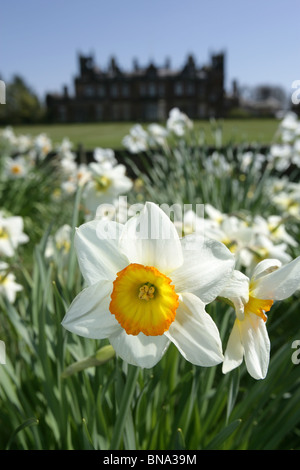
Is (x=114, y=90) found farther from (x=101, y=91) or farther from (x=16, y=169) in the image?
(x=16, y=169)

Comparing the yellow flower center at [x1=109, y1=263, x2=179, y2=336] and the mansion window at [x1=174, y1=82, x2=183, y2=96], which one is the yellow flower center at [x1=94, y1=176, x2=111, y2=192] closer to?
the yellow flower center at [x1=109, y1=263, x2=179, y2=336]

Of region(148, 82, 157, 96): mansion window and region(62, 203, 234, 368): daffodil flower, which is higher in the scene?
region(148, 82, 157, 96): mansion window

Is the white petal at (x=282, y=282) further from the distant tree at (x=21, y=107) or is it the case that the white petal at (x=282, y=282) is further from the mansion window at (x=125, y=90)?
the mansion window at (x=125, y=90)

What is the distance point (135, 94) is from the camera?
44719 millimetres

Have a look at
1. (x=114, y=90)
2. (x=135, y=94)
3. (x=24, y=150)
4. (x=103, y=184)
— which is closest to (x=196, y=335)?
(x=103, y=184)

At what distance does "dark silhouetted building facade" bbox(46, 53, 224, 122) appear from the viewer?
4191cm

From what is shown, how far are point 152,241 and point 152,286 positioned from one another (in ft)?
0.23

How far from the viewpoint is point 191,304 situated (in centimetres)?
62

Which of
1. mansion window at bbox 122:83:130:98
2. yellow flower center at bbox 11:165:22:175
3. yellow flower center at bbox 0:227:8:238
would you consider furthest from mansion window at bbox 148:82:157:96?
yellow flower center at bbox 0:227:8:238

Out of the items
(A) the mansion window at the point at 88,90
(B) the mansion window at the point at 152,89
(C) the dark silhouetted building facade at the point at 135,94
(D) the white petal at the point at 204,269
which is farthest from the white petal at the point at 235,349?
(B) the mansion window at the point at 152,89

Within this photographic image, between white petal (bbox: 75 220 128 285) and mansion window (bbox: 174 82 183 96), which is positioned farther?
mansion window (bbox: 174 82 183 96)

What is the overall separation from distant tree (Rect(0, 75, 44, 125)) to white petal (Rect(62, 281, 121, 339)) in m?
32.4

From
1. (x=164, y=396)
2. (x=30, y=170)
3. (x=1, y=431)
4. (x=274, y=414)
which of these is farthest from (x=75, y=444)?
(x=30, y=170)

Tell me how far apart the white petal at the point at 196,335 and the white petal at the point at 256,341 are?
0.26 feet
